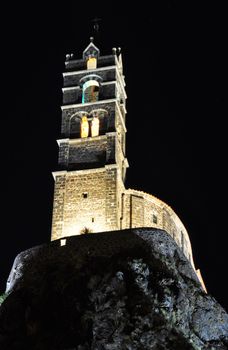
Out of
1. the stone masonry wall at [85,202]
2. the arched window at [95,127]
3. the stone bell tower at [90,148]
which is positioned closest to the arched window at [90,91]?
the stone bell tower at [90,148]

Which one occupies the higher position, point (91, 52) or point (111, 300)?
point (91, 52)

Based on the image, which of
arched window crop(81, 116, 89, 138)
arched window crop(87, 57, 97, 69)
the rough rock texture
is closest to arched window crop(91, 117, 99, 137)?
arched window crop(81, 116, 89, 138)

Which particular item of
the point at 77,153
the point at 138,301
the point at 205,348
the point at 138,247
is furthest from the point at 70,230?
the point at 205,348

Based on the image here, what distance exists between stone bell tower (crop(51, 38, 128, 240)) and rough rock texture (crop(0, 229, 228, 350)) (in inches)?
335

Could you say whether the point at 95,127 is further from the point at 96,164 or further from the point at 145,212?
the point at 145,212

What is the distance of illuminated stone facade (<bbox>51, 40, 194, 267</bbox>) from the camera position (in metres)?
48.2

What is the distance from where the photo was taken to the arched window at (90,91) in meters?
55.4

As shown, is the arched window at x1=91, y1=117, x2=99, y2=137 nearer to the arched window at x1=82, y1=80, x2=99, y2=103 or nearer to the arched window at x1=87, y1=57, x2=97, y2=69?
the arched window at x1=82, y1=80, x2=99, y2=103

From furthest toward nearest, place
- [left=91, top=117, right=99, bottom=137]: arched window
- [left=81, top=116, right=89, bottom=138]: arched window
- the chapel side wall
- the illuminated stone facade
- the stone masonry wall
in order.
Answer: [left=81, top=116, right=89, bottom=138]: arched window, [left=91, top=117, right=99, bottom=137]: arched window, the chapel side wall, the illuminated stone facade, the stone masonry wall

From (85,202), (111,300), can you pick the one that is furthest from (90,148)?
(111,300)

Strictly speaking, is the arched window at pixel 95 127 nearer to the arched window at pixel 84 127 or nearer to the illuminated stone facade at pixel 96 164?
the illuminated stone facade at pixel 96 164

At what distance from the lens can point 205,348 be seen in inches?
1345

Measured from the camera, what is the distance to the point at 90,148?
5134 cm

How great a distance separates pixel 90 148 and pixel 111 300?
1881cm
